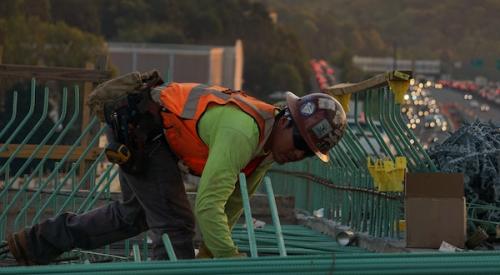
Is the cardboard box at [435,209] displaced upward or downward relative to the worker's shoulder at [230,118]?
downward

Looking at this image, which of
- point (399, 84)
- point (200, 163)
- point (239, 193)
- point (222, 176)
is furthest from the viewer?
point (399, 84)

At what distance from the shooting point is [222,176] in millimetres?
6996

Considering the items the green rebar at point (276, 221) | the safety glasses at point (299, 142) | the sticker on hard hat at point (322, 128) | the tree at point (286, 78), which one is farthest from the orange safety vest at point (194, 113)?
the tree at point (286, 78)

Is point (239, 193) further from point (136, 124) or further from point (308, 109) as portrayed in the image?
point (308, 109)

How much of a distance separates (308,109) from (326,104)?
0.32ft

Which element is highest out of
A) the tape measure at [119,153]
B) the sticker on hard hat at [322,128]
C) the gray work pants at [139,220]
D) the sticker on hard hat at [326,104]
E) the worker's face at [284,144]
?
the sticker on hard hat at [326,104]

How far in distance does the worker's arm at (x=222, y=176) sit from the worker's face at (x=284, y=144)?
0.65 ft

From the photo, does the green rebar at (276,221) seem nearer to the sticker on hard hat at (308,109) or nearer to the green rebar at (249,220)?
the green rebar at (249,220)

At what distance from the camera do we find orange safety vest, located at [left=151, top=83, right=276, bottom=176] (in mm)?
7344

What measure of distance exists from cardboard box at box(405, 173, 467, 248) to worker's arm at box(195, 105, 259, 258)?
3.06m

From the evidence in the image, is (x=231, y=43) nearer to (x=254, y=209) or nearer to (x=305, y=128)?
(x=254, y=209)

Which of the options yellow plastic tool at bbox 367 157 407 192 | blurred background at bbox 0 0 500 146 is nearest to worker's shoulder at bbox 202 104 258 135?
yellow plastic tool at bbox 367 157 407 192

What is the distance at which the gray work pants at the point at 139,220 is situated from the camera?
7.91m

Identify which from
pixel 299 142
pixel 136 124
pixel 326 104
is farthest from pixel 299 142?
pixel 136 124
